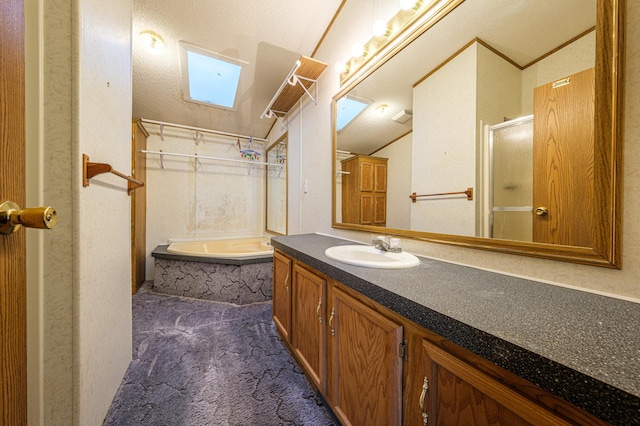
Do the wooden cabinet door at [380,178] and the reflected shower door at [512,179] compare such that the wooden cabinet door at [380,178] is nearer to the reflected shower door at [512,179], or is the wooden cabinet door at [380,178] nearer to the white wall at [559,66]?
the reflected shower door at [512,179]

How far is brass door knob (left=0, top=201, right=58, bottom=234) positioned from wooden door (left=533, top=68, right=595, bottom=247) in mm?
1278

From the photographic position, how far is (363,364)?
0.82m

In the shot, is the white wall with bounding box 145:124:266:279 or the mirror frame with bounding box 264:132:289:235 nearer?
the mirror frame with bounding box 264:132:289:235

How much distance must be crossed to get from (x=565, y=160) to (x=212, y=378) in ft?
6.41

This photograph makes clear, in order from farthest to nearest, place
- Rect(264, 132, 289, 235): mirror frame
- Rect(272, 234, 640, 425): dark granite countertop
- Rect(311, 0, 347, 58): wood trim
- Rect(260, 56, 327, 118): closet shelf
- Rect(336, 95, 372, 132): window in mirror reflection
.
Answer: Rect(264, 132, 289, 235): mirror frame, Rect(260, 56, 327, 118): closet shelf, Rect(311, 0, 347, 58): wood trim, Rect(336, 95, 372, 132): window in mirror reflection, Rect(272, 234, 640, 425): dark granite countertop

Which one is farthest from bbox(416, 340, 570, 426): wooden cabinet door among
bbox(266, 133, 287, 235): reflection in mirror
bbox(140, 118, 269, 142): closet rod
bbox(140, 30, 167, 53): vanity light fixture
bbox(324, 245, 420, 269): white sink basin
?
bbox(140, 118, 269, 142): closet rod

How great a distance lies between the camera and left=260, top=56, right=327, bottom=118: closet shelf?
6.02 feet

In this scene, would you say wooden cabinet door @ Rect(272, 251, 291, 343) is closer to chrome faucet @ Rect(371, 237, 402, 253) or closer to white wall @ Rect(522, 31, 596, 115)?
chrome faucet @ Rect(371, 237, 402, 253)

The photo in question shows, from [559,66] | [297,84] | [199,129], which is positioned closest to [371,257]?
[559,66]

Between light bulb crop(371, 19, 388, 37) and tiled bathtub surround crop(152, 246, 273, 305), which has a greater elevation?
light bulb crop(371, 19, 388, 37)

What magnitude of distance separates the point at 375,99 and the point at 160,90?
250cm

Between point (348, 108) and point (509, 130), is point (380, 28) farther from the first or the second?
point (509, 130)

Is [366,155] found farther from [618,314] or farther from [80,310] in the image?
[80,310]

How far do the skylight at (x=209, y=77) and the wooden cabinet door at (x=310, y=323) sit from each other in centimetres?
213
